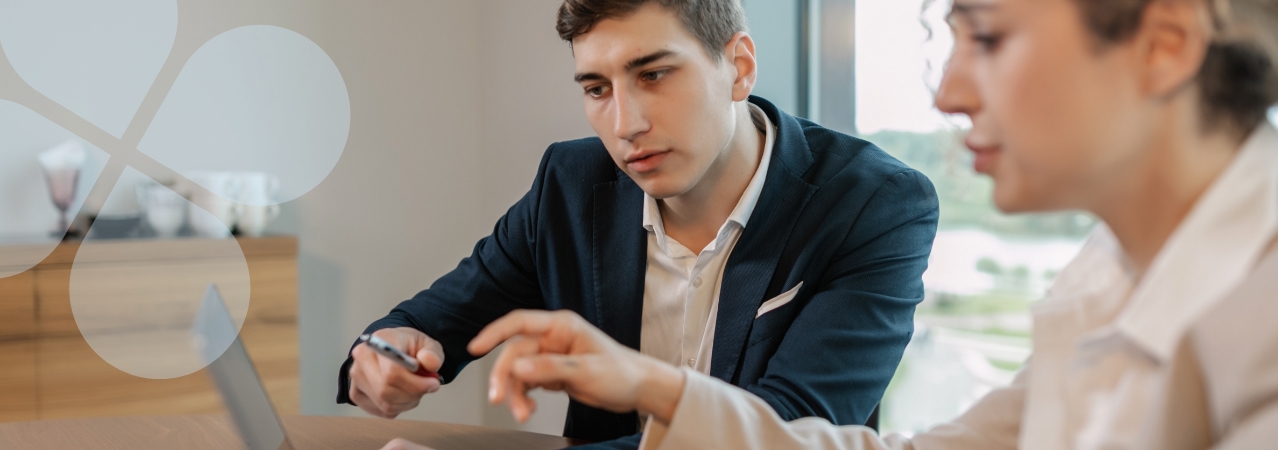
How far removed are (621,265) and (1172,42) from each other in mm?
1071

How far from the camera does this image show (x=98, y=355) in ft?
8.02

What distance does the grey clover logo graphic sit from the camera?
2.53 metres

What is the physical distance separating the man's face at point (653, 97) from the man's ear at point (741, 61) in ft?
0.35

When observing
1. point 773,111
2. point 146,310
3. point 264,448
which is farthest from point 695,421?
point 146,310

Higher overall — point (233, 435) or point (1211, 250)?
point (1211, 250)

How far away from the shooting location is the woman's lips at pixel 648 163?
1.46 metres

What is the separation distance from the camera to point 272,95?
3.00 meters

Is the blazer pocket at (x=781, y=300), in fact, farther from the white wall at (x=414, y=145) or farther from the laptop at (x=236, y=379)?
the white wall at (x=414, y=145)

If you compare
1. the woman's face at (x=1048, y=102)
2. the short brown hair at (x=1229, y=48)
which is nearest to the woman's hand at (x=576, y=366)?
the woman's face at (x=1048, y=102)

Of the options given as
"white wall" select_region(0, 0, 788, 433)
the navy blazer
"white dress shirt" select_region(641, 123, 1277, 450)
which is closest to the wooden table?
the navy blazer

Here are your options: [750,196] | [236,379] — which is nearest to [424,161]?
[750,196]

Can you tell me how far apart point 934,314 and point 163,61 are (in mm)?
2384

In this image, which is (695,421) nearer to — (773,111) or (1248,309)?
(1248,309)

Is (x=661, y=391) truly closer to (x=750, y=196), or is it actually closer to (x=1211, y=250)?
(x=1211, y=250)
